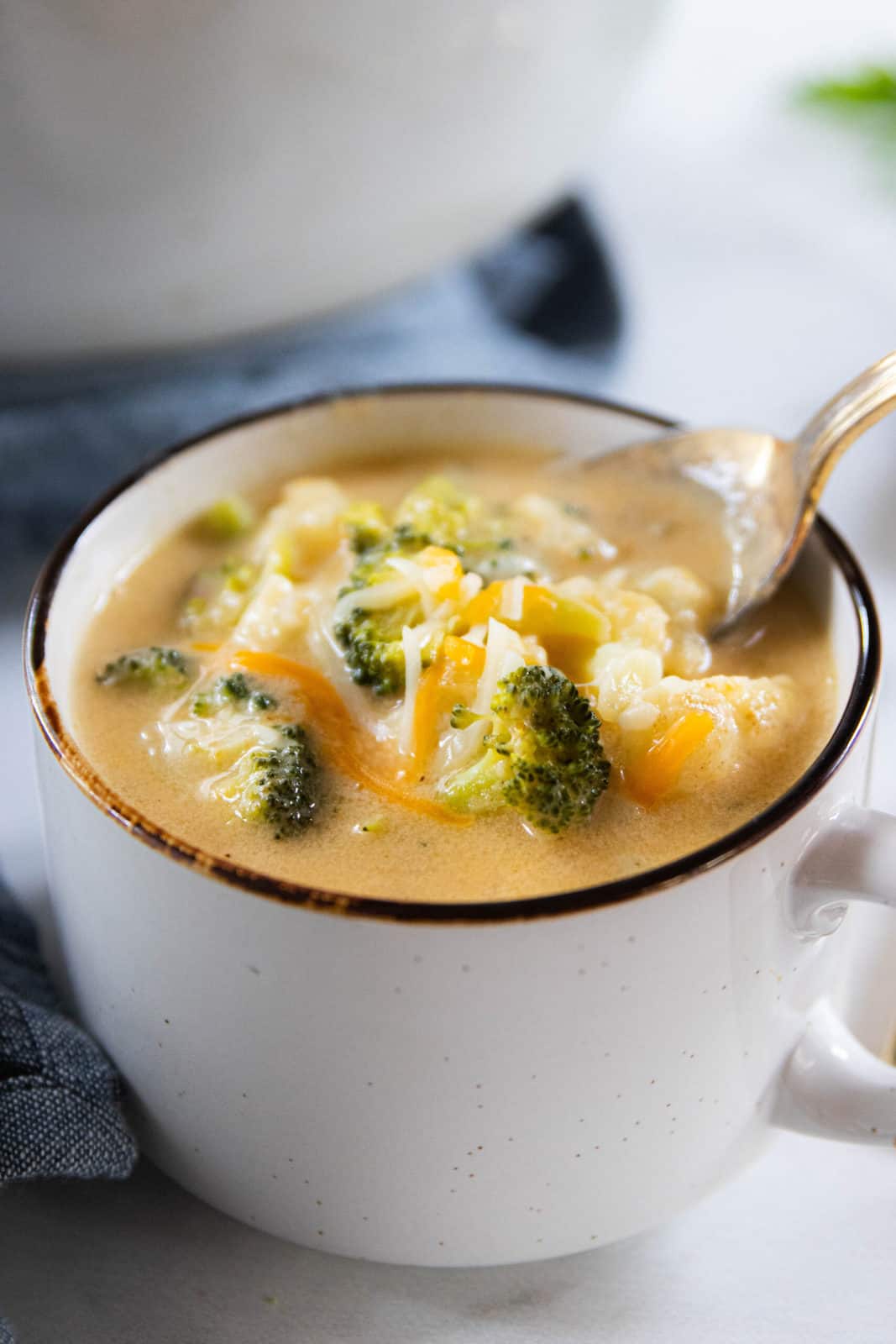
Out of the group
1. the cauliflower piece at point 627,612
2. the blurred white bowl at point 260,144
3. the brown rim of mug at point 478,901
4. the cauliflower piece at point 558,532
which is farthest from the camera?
the blurred white bowl at point 260,144

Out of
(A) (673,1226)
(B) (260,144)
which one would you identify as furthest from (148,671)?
(B) (260,144)

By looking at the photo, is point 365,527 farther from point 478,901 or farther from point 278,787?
point 478,901

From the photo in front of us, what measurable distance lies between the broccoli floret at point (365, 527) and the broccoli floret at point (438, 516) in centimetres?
2

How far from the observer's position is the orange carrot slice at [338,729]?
4.68ft

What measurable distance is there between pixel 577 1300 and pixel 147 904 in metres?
0.56

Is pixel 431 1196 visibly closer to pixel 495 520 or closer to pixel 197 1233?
pixel 197 1233

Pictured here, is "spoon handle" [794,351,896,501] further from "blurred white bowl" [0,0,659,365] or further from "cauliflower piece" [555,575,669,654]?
"blurred white bowl" [0,0,659,365]

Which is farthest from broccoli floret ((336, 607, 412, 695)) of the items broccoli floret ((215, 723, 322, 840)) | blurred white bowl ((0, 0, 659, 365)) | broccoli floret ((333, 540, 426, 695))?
blurred white bowl ((0, 0, 659, 365))

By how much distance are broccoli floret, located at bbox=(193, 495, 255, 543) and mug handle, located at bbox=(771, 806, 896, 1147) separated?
2.97 feet

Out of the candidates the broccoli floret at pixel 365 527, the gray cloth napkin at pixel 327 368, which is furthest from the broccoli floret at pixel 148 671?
the gray cloth napkin at pixel 327 368

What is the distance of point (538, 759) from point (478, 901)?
0.83 ft

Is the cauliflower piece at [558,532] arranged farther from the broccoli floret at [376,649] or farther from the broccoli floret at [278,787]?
the broccoli floret at [278,787]

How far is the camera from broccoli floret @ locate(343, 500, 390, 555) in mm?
1786

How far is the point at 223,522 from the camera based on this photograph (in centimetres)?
188
